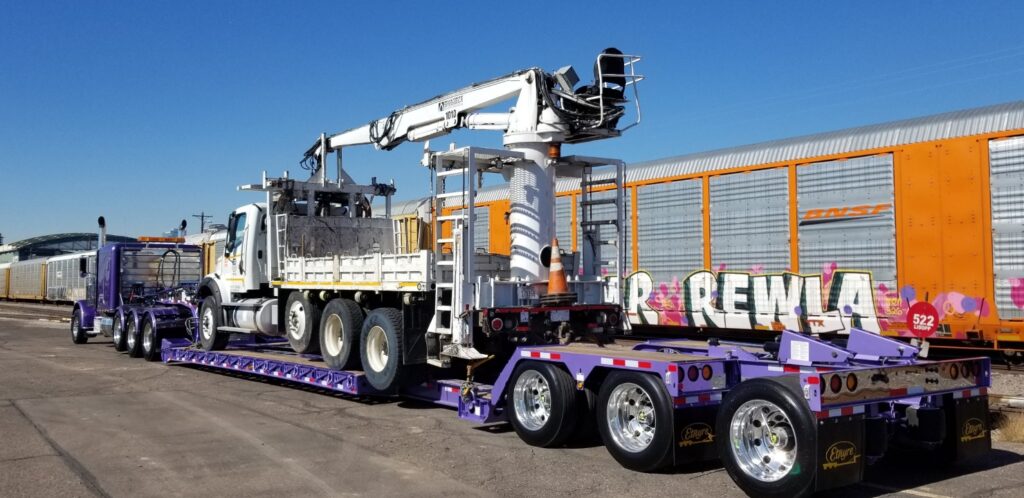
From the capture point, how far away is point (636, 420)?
728 centimetres

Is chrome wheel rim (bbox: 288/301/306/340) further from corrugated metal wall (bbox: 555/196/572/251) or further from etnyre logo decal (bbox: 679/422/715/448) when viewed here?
etnyre logo decal (bbox: 679/422/715/448)

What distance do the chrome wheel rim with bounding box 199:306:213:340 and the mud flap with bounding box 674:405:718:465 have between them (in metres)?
11.1

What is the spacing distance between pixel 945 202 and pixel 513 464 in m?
8.87

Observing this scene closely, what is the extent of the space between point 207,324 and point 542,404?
9.61 m

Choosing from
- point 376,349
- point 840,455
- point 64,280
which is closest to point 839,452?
point 840,455

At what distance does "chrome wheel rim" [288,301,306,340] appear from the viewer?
41.4 feet

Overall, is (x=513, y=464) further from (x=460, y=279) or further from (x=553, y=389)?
(x=460, y=279)

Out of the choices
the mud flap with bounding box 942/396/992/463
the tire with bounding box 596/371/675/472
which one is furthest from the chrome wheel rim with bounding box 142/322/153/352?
the mud flap with bounding box 942/396/992/463

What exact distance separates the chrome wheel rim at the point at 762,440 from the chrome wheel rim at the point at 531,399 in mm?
2256

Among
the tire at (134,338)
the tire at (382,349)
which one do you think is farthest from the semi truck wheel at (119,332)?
the tire at (382,349)

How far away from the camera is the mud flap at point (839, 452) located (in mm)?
5762

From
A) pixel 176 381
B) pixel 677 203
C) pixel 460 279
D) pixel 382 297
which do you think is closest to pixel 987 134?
pixel 677 203

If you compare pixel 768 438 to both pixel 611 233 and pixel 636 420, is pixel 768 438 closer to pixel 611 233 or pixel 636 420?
pixel 636 420

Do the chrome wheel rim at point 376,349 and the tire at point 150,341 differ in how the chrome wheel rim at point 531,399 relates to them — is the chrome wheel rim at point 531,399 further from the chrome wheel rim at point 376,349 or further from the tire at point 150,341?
the tire at point 150,341
